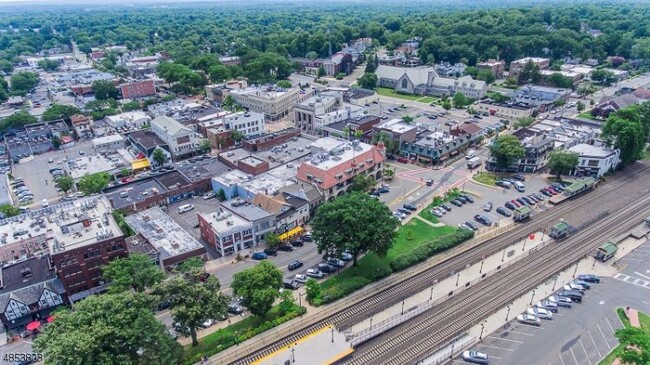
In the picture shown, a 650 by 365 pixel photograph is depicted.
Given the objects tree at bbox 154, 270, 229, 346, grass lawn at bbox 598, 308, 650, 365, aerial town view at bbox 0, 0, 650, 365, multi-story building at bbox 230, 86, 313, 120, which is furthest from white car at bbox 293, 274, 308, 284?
multi-story building at bbox 230, 86, 313, 120

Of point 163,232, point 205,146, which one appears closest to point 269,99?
point 205,146

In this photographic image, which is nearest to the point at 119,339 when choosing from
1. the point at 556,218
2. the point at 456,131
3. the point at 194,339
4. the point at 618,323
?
the point at 194,339

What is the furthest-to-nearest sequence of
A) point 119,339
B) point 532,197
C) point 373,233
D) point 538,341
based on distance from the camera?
point 532,197, point 373,233, point 538,341, point 119,339

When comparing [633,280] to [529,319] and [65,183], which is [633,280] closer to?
[529,319]

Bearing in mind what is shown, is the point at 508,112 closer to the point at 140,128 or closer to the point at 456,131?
the point at 456,131

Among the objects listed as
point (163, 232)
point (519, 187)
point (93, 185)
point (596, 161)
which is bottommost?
point (519, 187)

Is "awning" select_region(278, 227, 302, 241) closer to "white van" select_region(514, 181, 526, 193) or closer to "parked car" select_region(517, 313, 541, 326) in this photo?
"parked car" select_region(517, 313, 541, 326)
